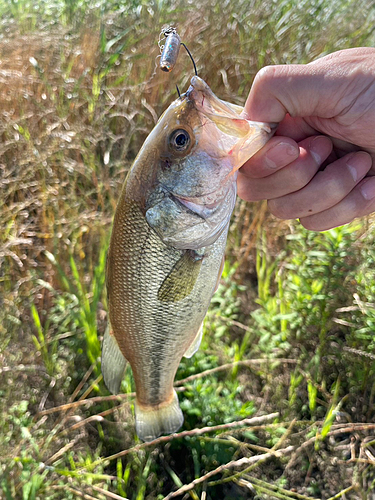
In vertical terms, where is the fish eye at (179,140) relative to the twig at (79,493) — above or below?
above

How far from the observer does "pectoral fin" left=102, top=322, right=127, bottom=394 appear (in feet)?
5.68

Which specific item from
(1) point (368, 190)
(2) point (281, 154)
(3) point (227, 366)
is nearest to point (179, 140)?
(2) point (281, 154)

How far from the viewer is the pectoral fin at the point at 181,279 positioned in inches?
58.5

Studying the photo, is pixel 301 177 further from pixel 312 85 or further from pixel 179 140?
pixel 179 140

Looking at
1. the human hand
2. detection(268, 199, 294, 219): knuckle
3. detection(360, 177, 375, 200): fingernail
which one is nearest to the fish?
the human hand

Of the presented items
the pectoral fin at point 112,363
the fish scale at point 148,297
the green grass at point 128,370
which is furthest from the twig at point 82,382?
the fish scale at point 148,297

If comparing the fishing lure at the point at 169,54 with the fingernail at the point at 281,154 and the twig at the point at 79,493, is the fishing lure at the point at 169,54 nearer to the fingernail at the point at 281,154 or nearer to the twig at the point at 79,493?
the fingernail at the point at 281,154

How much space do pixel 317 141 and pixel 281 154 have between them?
287mm

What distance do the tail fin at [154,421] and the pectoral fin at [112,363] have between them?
25cm

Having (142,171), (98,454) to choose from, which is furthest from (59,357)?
(142,171)

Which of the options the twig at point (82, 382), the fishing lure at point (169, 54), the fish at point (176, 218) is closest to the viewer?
Answer: the fishing lure at point (169, 54)

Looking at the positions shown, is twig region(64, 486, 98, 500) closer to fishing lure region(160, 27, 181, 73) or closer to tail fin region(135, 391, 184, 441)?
tail fin region(135, 391, 184, 441)

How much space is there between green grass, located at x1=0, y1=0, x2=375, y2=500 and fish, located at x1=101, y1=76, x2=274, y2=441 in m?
1.02

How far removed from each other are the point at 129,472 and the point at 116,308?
1.41 metres
